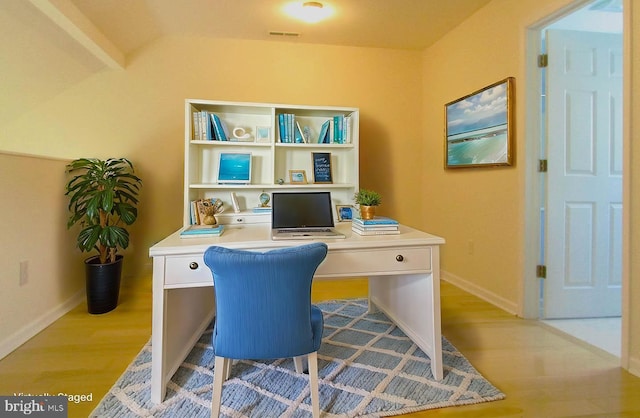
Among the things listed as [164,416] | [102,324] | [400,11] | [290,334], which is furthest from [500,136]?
[102,324]

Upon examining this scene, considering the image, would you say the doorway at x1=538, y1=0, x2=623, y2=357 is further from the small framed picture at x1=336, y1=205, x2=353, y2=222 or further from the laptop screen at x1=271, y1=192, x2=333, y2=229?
the laptop screen at x1=271, y1=192, x2=333, y2=229

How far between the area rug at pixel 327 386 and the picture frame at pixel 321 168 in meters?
1.38

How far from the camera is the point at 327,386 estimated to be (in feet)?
4.79

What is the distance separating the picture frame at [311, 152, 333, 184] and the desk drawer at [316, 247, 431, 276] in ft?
4.53

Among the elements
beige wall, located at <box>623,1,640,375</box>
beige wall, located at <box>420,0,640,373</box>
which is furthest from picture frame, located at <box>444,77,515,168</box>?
beige wall, located at <box>623,1,640,375</box>

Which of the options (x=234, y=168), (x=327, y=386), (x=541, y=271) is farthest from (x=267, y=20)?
(x=541, y=271)

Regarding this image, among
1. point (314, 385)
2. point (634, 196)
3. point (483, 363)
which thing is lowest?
point (483, 363)

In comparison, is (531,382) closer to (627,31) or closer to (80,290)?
(627,31)

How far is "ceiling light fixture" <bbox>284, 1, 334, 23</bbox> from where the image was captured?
249 cm

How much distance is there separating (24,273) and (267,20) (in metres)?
2.59

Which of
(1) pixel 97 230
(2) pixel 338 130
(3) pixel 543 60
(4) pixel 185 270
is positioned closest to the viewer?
(4) pixel 185 270

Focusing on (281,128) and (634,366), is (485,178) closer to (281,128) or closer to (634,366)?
(634,366)

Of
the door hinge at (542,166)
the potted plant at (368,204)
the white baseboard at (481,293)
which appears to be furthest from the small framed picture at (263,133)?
the white baseboard at (481,293)

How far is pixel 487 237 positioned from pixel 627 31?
1.51 m
